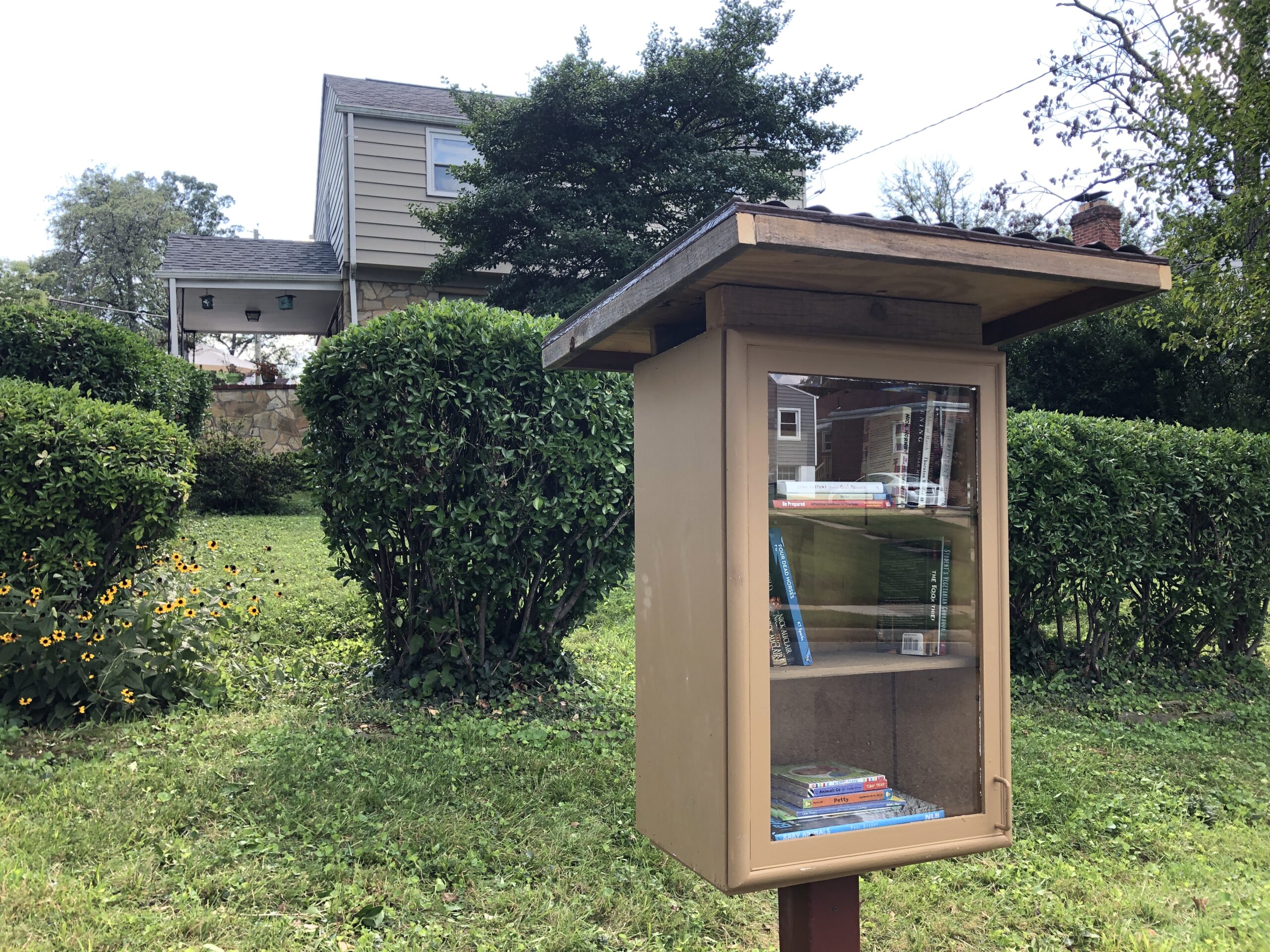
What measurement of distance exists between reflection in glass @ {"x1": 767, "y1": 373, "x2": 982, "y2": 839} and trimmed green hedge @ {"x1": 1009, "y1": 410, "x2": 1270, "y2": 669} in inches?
150

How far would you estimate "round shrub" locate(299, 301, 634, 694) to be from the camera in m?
4.42

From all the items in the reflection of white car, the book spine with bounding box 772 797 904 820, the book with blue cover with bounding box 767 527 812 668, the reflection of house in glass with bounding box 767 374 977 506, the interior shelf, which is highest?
the reflection of house in glass with bounding box 767 374 977 506

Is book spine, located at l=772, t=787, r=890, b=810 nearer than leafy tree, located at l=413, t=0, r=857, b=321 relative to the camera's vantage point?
Yes

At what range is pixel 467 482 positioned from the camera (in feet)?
14.8

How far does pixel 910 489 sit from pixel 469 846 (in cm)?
200

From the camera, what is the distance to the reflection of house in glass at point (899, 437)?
212 cm

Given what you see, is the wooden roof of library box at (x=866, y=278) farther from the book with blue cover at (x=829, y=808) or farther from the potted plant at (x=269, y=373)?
the potted plant at (x=269, y=373)

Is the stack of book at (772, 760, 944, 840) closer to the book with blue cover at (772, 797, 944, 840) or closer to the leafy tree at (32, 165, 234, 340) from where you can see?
the book with blue cover at (772, 797, 944, 840)

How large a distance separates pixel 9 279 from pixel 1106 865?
37.6 metres

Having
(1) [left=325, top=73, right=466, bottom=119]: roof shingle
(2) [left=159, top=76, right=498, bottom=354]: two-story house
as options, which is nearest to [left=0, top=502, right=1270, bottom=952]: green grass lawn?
(2) [left=159, top=76, right=498, bottom=354]: two-story house

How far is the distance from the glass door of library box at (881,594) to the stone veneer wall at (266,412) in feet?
40.8

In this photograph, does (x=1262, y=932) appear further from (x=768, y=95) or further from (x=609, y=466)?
(x=768, y=95)

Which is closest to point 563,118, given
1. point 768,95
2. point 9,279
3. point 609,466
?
point 768,95

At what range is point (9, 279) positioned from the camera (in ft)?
102
